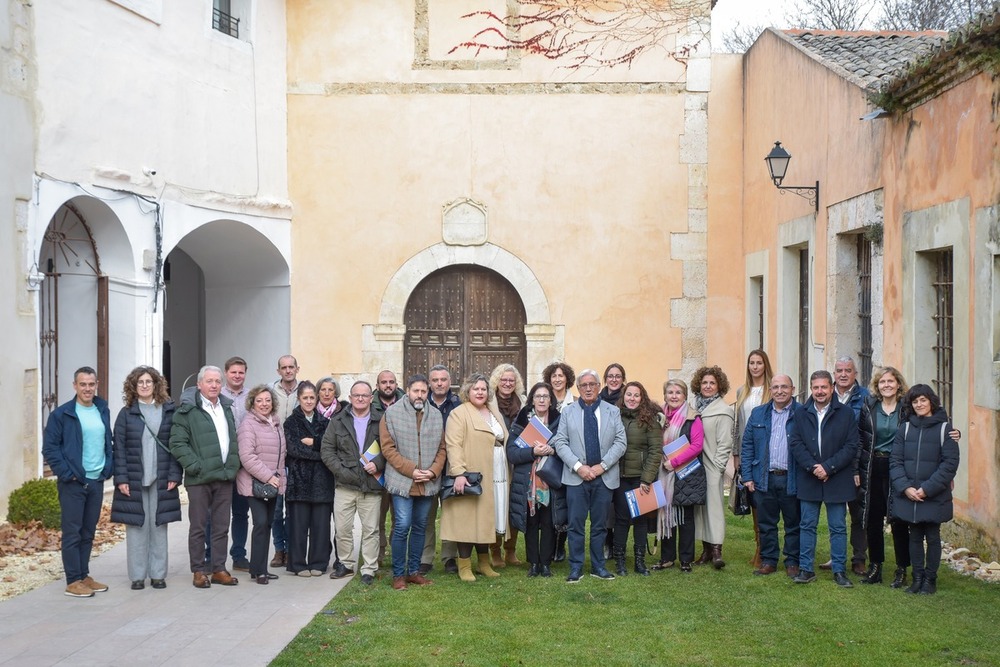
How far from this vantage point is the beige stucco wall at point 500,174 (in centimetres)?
1404

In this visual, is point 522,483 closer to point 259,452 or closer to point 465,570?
point 465,570

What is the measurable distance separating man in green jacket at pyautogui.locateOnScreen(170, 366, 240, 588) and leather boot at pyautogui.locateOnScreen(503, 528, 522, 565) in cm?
194

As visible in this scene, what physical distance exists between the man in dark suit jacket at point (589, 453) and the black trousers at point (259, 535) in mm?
1984

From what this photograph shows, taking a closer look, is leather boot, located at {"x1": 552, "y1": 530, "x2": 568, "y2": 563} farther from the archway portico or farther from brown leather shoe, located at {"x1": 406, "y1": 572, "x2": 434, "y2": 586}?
the archway portico

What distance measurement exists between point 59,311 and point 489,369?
5.13 metres

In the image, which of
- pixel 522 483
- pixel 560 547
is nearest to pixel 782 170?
pixel 560 547

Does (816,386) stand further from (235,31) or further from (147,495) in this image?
(235,31)

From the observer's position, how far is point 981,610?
6781 millimetres

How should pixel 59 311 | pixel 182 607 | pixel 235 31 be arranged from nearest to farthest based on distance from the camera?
pixel 182 607 < pixel 59 311 < pixel 235 31

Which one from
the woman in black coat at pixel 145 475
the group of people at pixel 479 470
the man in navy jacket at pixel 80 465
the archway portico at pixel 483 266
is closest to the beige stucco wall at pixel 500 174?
the archway portico at pixel 483 266

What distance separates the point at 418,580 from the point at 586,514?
120 cm

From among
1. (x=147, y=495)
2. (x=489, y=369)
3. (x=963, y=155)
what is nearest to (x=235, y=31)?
(x=489, y=369)

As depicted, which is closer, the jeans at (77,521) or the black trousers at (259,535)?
the jeans at (77,521)

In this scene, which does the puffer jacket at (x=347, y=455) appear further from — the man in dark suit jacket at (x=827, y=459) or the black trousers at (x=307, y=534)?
the man in dark suit jacket at (x=827, y=459)
